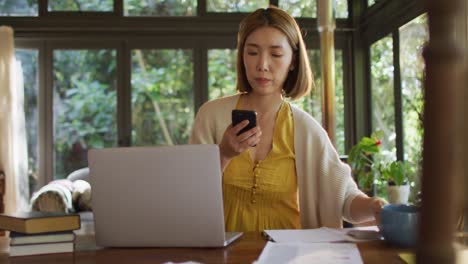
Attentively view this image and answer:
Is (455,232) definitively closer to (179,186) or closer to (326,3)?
(179,186)

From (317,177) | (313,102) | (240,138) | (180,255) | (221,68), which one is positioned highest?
(221,68)

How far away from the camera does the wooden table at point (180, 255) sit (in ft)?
3.80

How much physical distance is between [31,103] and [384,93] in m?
3.74

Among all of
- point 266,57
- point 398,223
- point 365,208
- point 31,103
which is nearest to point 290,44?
point 266,57

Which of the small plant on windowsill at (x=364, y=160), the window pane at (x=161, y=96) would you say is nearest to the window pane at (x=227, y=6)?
the window pane at (x=161, y=96)

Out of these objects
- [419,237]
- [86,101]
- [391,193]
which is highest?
[86,101]

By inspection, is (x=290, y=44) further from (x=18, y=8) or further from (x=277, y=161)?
(x=18, y=8)

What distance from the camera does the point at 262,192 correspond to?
5.40ft

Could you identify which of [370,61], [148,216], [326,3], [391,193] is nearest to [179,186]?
[148,216]

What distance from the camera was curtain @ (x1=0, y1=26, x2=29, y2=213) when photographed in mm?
5844

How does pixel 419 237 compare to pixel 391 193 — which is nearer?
pixel 419 237

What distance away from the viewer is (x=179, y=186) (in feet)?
4.02

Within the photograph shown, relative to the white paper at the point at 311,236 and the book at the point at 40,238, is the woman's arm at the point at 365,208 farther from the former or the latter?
the book at the point at 40,238

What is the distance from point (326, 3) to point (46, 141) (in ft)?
13.1
